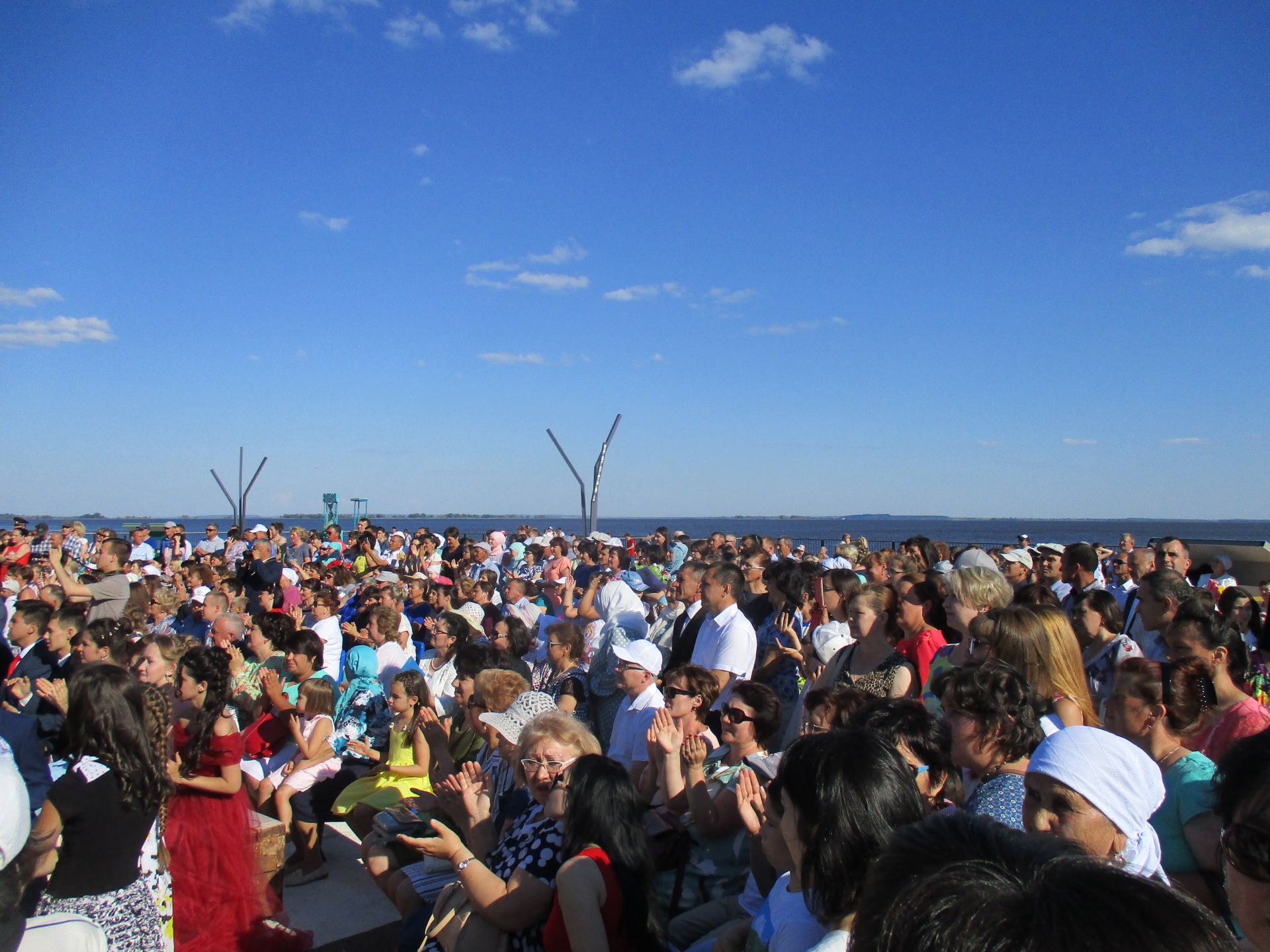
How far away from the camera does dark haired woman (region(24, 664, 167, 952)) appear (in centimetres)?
306

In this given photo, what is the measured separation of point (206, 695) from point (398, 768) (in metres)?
1.26

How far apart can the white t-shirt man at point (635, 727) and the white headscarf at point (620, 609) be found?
191cm

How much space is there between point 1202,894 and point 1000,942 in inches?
95.6

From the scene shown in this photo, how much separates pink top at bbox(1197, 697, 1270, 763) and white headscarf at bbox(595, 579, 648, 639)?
4135 millimetres

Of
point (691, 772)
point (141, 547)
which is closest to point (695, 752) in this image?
point (691, 772)

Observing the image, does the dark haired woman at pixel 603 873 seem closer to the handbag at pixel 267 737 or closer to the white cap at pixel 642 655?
the white cap at pixel 642 655

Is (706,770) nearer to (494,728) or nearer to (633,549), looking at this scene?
(494,728)

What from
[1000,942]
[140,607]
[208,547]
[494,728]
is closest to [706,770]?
[494,728]

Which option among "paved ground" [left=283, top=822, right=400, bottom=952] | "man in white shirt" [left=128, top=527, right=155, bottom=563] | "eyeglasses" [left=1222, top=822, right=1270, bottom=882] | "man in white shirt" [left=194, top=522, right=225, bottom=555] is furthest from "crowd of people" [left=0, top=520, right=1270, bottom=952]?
"man in white shirt" [left=194, top=522, right=225, bottom=555]

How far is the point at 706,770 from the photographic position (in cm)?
414

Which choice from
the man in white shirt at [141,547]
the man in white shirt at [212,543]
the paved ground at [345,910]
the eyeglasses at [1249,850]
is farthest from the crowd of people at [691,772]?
the man in white shirt at [212,543]

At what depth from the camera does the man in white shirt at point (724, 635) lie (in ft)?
17.1

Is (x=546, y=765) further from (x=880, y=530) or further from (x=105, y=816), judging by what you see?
(x=880, y=530)

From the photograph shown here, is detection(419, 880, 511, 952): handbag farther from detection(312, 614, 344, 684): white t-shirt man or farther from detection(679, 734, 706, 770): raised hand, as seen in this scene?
detection(312, 614, 344, 684): white t-shirt man
